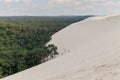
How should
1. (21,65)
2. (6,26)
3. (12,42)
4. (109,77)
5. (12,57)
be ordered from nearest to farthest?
(109,77), (21,65), (12,57), (12,42), (6,26)

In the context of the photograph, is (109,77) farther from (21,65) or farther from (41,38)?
(41,38)

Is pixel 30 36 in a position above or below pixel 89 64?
below

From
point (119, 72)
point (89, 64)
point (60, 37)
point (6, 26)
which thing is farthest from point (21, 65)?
point (6, 26)

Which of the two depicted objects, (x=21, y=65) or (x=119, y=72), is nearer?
(x=119, y=72)

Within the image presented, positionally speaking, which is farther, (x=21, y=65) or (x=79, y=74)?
(x=21, y=65)

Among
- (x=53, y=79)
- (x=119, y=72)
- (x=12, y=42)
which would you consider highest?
(x=119, y=72)

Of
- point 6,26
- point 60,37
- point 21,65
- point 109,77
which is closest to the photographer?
point 109,77

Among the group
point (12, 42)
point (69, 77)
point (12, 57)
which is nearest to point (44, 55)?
point (12, 57)

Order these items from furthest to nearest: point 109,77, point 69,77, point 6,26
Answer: point 6,26
point 69,77
point 109,77

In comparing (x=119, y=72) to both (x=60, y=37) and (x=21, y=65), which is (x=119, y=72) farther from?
(x=60, y=37)
